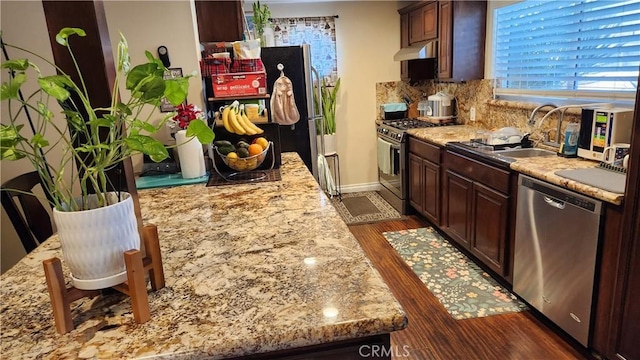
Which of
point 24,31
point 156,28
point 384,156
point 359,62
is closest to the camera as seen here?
point 24,31

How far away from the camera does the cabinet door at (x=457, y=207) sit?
119 inches

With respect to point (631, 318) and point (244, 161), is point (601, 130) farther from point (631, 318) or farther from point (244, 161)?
point (244, 161)

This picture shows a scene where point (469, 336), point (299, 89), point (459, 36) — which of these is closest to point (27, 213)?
point (469, 336)

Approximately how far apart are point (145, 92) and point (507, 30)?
347 centimetres

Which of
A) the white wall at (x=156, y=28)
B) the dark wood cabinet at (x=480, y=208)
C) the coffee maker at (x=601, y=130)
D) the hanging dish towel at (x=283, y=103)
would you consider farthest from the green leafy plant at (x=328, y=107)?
the coffee maker at (x=601, y=130)

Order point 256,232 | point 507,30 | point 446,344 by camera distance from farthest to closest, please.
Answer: point 507,30
point 446,344
point 256,232

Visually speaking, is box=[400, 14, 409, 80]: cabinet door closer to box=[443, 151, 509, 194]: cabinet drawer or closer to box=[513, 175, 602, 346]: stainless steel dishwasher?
box=[443, 151, 509, 194]: cabinet drawer

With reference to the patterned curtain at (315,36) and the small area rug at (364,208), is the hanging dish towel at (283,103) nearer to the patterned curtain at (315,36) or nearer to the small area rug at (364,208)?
the small area rug at (364,208)

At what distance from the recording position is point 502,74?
359 cm

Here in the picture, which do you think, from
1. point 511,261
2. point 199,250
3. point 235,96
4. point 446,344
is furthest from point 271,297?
point 511,261

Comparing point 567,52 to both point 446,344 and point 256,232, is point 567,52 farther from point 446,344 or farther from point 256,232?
point 256,232

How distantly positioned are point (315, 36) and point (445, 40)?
1554 mm

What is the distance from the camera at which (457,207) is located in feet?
10.4

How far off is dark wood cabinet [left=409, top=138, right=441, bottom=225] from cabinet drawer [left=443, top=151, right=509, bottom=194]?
0.68ft
